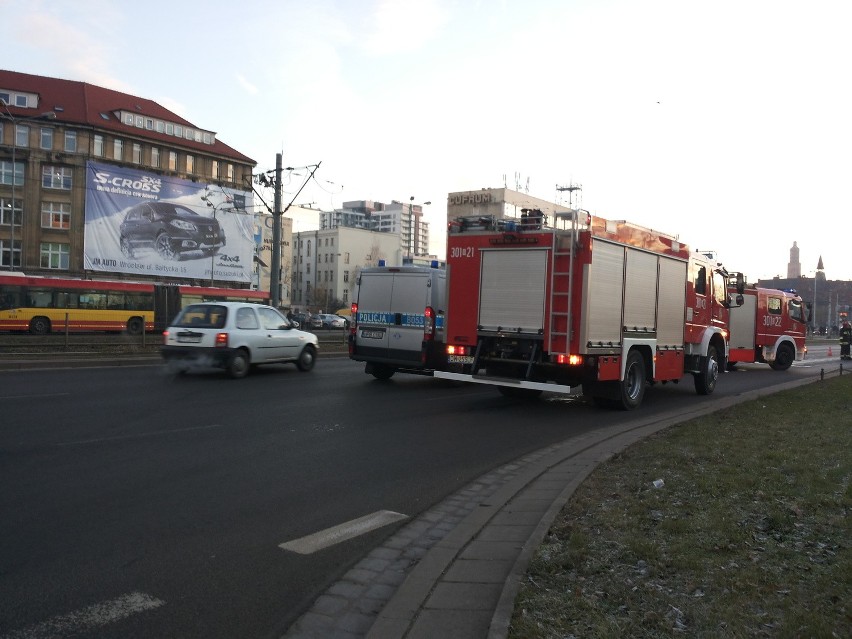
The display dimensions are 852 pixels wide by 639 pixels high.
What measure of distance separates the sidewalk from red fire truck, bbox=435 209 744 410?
15.0 ft

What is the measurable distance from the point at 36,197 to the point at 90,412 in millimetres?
59675

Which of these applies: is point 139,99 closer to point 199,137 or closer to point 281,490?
point 199,137

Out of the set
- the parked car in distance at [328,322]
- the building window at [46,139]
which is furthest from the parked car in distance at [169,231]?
the building window at [46,139]

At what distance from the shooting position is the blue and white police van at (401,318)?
15336 mm

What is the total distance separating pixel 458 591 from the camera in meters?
4.19

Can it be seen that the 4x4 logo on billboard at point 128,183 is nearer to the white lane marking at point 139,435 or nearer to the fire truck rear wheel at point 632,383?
the fire truck rear wheel at point 632,383

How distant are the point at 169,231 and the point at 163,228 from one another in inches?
26.3

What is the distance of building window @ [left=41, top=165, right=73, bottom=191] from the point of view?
6261 centimetres

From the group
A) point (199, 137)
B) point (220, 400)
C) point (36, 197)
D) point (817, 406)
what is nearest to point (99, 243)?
point (36, 197)

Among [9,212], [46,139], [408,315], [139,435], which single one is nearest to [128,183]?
[46,139]

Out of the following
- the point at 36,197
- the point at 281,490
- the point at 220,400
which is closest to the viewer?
the point at 281,490

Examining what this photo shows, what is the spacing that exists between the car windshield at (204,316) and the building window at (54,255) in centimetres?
5354

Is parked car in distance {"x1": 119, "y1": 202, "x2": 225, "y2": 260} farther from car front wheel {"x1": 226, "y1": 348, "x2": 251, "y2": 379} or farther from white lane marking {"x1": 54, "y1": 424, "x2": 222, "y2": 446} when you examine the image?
white lane marking {"x1": 54, "y1": 424, "x2": 222, "y2": 446}

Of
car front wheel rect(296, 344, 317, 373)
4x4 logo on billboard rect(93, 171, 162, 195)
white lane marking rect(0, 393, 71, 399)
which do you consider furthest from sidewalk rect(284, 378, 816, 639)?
4x4 logo on billboard rect(93, 171, 162, 195)
